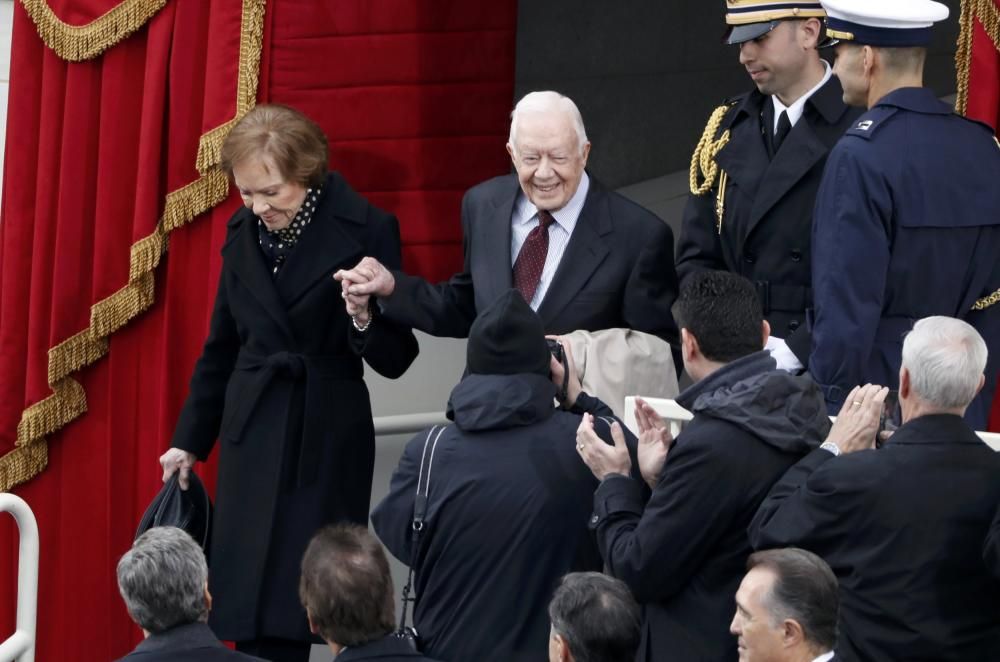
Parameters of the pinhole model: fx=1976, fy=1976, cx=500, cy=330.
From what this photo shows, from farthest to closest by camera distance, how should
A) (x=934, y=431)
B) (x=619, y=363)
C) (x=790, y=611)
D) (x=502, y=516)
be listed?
(x=619, y=363), (x=502, y=516), (x=934, y=431), (x=790, y=611)

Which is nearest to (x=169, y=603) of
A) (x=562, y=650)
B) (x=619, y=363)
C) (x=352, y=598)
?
(x=352, y=598)

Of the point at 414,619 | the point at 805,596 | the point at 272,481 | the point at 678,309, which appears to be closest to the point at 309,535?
the point at 272,481

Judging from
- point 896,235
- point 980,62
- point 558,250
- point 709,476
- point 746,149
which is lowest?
point 709,476

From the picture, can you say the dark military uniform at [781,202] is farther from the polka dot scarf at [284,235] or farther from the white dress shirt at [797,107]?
the polka dot scarf at [284,235]

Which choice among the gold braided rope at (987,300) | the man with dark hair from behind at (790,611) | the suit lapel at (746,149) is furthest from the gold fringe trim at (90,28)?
the man with dark hair from behind at (790,611)

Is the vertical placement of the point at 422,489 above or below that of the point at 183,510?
above

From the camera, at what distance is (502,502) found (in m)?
3.66

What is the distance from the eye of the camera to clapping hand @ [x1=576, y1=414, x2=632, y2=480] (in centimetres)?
360

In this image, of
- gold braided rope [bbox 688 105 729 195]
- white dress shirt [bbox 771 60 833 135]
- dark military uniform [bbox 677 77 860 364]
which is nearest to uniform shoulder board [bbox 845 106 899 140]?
dark military uniform [bbox 677 77 860 364]

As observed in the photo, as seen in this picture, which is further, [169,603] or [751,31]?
[751,31]

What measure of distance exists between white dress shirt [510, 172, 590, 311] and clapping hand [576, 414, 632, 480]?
771mm

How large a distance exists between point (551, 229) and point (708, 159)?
38cm

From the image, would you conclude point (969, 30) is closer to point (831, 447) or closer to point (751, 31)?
point (751, 31)

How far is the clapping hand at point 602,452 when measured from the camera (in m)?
3.60
